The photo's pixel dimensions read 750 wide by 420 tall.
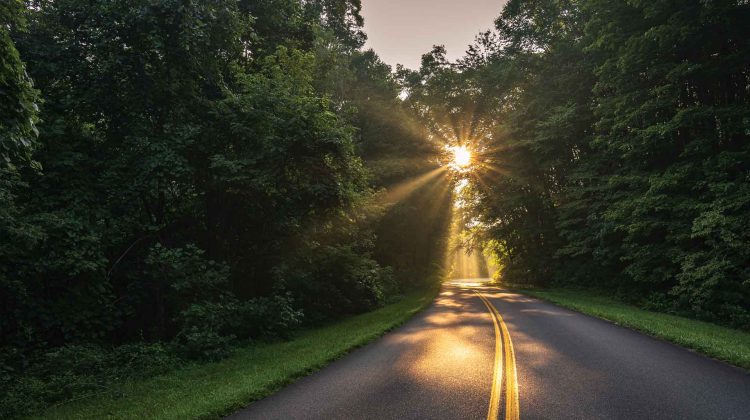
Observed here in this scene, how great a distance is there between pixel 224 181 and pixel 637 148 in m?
18.2

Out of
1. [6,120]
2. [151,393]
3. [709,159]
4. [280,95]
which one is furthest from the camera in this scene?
[709,159]

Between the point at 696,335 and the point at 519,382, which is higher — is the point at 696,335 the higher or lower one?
the higher one

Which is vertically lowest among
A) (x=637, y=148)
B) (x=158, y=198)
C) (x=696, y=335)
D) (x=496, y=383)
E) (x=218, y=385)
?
(x=218, y=385)

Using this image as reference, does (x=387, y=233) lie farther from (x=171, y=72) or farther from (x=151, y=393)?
(x=151, y=393)

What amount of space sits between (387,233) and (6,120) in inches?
1173

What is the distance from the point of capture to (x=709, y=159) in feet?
53.4

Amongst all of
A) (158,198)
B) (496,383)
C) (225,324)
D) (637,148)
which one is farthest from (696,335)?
(158,198)

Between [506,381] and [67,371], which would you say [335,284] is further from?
[506,381]

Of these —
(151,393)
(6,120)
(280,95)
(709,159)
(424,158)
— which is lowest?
(151,393)

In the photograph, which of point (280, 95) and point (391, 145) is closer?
point (280, 95)

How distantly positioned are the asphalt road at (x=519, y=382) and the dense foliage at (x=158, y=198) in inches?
176

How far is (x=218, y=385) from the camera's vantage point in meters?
7.45

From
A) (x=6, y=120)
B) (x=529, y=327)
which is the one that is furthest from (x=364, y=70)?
(x=6, y=120)

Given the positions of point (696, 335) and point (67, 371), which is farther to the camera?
point (696, 335)
